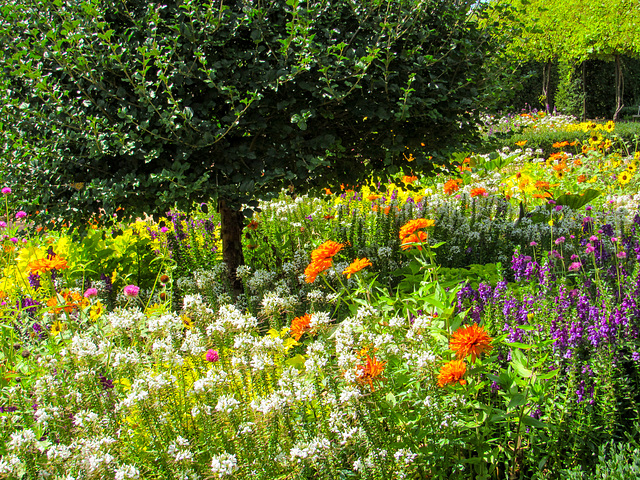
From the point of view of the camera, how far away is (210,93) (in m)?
3.08

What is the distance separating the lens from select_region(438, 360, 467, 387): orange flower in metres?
1.60

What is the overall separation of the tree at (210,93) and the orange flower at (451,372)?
62.2 inches

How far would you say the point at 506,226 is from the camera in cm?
399

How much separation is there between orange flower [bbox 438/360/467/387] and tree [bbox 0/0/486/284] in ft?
5.18

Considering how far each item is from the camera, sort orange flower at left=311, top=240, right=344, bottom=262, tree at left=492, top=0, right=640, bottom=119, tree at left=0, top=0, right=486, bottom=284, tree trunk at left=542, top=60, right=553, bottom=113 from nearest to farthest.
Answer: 1. orange flower at left=311, top=240, right=344, bottom=262
2. tree at left=0, top=0, right=486, bottom=284
3. tree at left=492, top=0, right=640, bottom=119
4. tree trunk at left=542, top=60, right=553, bottom=113

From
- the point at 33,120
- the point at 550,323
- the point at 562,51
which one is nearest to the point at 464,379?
the point at 550,323

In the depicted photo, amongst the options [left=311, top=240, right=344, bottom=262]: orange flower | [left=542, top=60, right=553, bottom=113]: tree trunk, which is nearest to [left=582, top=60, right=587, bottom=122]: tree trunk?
[left=542, top=60, right=553, bottom=113]: tree trunk

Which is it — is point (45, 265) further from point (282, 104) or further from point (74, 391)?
point (282, 104)

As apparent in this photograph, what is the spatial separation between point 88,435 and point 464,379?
51.1 inches

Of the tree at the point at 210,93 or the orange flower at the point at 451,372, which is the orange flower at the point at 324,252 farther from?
the orange flower at the point at 451,372

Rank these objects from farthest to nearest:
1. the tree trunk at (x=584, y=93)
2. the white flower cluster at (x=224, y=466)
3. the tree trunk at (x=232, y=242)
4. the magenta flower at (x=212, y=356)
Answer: the tree trunk at (x=584, y=93) → the tree trunk at (x=232, y=242) → the magenta flower at (x=212, y=356) → the white flower cluster at (x=224, y=466)

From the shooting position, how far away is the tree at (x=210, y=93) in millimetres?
2766

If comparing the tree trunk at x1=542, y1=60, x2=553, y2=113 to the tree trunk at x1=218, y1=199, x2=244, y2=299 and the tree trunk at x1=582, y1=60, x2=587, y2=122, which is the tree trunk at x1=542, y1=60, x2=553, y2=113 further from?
the tree trunk at x1=218, y1=199, x2=244, y2=299

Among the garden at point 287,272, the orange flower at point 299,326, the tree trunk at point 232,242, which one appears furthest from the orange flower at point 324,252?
the tree trunk at point 232,242
